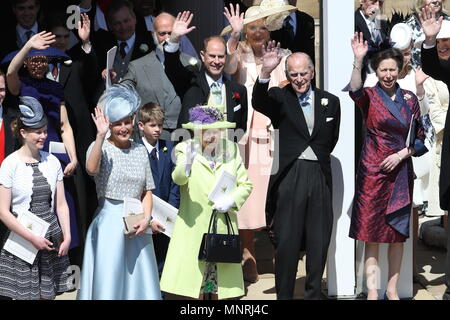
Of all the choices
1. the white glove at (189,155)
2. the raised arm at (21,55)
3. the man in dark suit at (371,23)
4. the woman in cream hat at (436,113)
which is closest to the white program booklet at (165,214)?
the white glove at (189,155)

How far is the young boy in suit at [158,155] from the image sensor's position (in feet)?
27.1

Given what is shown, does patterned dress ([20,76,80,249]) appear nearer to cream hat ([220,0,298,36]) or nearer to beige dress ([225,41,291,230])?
beige dress ([225,41,291,230])

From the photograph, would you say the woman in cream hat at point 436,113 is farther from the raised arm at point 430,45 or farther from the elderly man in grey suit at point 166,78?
the elderly man in grey suit at point 166,78

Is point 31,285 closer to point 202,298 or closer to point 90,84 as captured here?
point 202,298

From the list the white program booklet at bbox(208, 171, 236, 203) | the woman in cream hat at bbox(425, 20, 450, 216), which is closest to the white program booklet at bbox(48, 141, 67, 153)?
the white program booklet at bbox(208, 171, 236, 203)

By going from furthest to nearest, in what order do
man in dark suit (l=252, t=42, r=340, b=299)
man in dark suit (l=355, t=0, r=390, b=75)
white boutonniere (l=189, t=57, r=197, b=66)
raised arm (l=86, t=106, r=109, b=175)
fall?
man in dark suit (l=355, t=0, r=390, b=75) < white boutonniere (l=189, t=57, r=197, b=66) < man in dark suit (l=252, t=42, r=340, b=299) < raised arm (l=86, t=106, r=109, b=175)

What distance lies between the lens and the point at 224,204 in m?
7.70

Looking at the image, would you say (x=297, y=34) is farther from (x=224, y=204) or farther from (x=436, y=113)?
(x=224, y=204)

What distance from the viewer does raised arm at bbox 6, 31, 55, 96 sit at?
795cm

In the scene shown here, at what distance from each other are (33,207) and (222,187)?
128 centimetres

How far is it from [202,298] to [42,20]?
3.10 m

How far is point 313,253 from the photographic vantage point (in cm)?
820

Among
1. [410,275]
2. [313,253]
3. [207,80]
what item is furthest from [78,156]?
[410,275]

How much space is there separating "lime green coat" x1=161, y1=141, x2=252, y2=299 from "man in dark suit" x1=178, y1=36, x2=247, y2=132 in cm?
72
